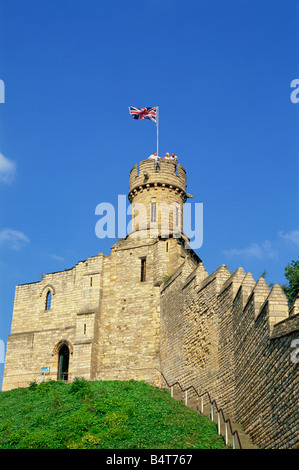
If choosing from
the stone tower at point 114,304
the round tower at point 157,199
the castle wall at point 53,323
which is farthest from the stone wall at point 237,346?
the round tower at point 157,199

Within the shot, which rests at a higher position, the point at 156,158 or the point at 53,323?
the point at 156,158

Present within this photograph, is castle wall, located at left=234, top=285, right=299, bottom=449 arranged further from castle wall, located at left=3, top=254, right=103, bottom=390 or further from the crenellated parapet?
the crenellated parapet

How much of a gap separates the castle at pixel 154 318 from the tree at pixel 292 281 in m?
5.15

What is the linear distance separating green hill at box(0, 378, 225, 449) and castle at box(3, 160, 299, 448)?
1.61 metres

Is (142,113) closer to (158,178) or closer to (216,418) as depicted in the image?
(158,178)

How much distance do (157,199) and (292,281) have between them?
349 inches

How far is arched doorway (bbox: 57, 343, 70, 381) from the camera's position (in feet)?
106

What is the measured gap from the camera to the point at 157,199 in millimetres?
34531

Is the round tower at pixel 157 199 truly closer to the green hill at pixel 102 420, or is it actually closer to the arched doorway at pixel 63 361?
the arched doorway at pixel 63 361

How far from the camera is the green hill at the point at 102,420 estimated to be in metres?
18.6

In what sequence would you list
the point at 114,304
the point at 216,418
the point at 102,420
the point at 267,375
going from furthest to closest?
the point at 114,304
the point at 102,420
the point at 216,418
the point at 267,375

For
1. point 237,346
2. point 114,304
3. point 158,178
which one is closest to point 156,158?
point 158,178

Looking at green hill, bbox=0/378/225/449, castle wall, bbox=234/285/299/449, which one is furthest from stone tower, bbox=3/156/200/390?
castle wall, bbox=234/285/299/449

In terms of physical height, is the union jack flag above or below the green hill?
above
